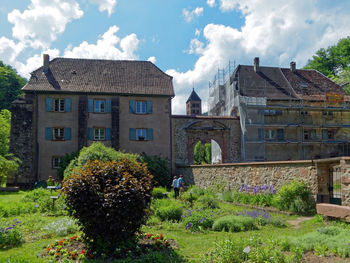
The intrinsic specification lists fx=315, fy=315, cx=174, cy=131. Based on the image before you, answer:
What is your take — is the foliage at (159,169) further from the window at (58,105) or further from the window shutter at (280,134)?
the window shutter at (280,134)

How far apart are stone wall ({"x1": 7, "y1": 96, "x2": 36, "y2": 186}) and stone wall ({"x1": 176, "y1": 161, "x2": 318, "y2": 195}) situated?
12702mm

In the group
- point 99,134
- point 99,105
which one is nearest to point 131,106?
point 99,105

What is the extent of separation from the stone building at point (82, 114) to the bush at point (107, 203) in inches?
782

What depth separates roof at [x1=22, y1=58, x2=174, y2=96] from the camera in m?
25.8

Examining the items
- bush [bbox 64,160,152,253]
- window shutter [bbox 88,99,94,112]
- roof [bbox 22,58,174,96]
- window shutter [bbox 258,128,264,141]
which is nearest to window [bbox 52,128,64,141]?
window shutter [bbox 88,99,94,112]

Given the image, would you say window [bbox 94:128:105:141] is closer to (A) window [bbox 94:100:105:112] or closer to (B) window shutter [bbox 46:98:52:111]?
(A) window [bbox 94:100:105:112]

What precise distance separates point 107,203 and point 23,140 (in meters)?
21.6

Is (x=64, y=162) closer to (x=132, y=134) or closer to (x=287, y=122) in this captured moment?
(x=132, y=134)

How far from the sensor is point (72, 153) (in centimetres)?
2403

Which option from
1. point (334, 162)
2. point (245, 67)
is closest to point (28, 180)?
point (334, 162)

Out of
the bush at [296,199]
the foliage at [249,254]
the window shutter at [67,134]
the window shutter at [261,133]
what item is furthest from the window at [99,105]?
the foliage at [249,254]

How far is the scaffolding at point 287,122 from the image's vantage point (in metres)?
29.0

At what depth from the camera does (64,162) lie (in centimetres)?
2348

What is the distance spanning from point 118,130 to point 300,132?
1758 cm
